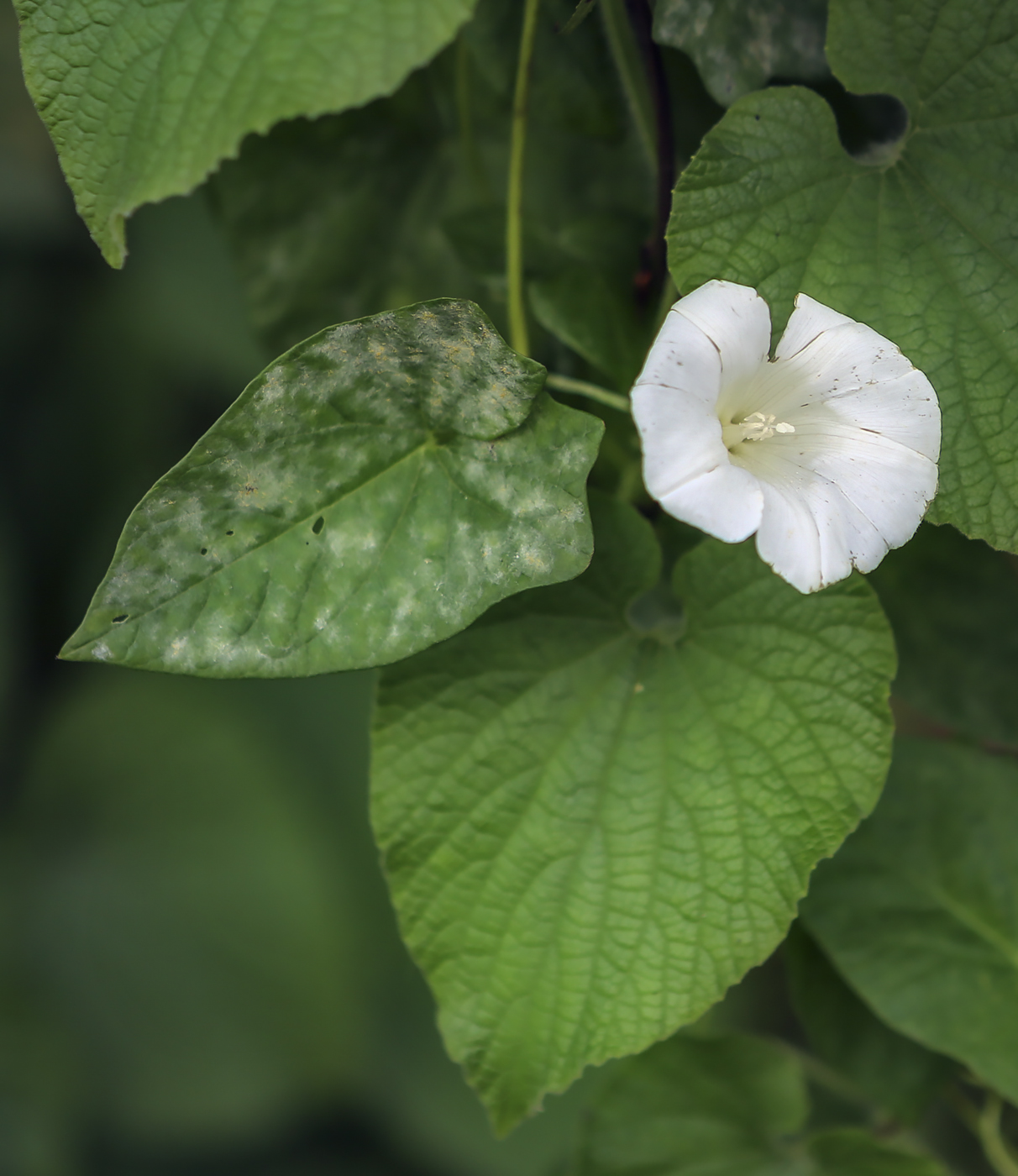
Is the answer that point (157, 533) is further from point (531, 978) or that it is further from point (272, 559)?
point (531, 978)

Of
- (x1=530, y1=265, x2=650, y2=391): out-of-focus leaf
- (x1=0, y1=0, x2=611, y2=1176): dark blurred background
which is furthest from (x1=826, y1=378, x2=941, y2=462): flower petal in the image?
(x1=0, y1=0, x2=611, y2=1176): dark blurred background

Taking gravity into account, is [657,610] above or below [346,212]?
below

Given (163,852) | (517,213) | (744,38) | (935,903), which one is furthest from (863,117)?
(163,852)

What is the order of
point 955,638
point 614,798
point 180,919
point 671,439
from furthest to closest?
1. point 180,919
2. point 955,638
3. point 614,798
4. point 671,439

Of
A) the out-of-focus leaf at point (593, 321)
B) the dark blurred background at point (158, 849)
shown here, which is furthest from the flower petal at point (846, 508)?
the dark blurred background at point (158, 849)

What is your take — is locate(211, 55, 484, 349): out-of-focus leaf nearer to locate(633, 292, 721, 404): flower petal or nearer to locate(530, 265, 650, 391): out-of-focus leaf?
locate(530, 265, 650, 391): out-of-focus leaf

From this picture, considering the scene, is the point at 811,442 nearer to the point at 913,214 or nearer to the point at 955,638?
the point at 913,214
